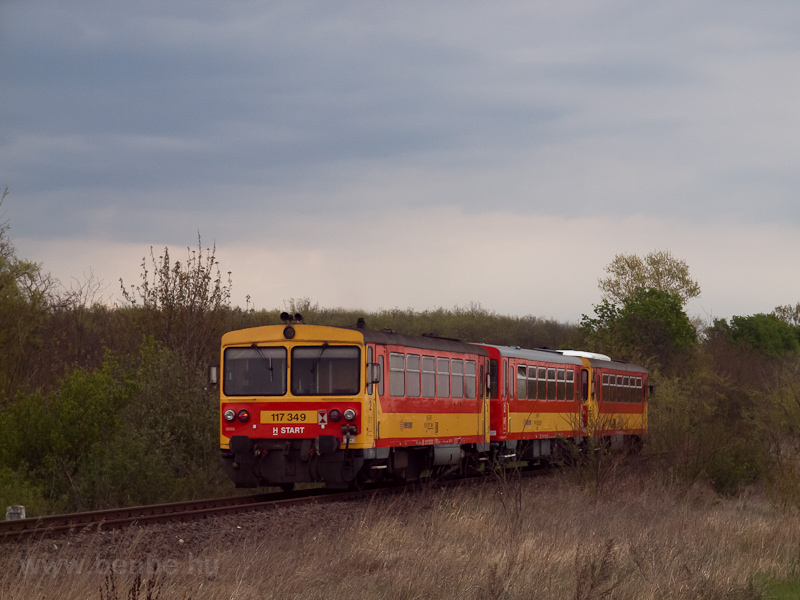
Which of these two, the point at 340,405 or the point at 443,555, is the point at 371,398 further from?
the point at 443,555

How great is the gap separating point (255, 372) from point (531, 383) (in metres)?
8.32

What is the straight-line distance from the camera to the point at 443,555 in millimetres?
10578

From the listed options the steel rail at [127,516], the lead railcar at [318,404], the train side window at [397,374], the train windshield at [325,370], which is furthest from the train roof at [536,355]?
the steel rail at [127,516]

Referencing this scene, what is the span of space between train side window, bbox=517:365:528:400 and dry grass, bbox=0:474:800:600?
648cm

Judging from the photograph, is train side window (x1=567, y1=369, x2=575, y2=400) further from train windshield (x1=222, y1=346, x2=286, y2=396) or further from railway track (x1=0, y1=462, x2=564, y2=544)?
train windshield (x1=222, y1=346, x2=286, y2=396)

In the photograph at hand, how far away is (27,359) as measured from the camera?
28438 mm

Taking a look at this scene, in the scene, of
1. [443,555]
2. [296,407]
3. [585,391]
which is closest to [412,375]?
[296,407]

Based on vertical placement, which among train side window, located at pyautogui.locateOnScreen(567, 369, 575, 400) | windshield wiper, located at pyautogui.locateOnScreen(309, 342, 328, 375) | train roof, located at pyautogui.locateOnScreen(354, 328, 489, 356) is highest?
train roof, located at pyautogui.locateOnScreen(354, 328, 489, 356)

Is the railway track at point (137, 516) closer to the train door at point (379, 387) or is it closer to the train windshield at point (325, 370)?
the train door at point (379, 387)

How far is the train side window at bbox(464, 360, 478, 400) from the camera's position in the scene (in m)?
20.6

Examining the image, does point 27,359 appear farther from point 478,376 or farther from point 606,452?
point 606,452

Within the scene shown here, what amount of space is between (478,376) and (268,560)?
11.8 m

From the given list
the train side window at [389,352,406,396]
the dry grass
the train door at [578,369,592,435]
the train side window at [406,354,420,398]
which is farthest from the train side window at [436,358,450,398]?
the train door at [578,369,592,435]

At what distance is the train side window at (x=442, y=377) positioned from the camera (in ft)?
63.4
